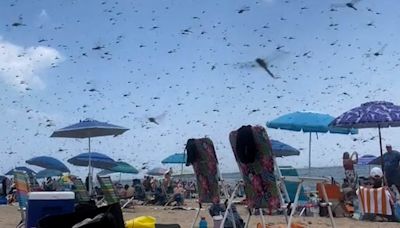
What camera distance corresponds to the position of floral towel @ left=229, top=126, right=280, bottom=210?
15.7ft

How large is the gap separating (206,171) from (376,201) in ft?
16.4

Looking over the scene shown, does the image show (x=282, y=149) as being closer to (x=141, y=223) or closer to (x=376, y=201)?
(x=376, y=201)

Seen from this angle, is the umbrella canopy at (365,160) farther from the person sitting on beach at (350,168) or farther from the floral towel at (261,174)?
the floral towel at (261,174)

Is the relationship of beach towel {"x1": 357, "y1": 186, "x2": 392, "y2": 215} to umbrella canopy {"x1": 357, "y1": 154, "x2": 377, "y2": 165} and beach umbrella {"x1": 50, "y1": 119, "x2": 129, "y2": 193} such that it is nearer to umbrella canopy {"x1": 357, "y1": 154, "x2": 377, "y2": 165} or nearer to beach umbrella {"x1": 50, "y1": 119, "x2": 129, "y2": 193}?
beach umbrella {"x1": 50, "y1": 119, "x2": 129, "y2": 193}

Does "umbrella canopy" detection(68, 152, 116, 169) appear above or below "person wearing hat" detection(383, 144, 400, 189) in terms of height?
below

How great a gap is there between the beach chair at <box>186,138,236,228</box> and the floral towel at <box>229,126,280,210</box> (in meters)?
0.73

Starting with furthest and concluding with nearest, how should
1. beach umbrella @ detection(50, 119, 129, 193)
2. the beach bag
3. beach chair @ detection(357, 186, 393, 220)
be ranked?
1. beach umbrella @ detection(50, 119, 129, 193)
2. beach chair @ detection(357, 186, 393, 220)
3. the beach bag

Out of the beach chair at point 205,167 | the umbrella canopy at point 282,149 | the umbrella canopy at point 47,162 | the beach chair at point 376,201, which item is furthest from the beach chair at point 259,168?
the umbrella canopy at point 47,162

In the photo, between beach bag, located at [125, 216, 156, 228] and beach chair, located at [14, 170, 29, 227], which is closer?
beach bag, located at [125, 216, 156, 228]

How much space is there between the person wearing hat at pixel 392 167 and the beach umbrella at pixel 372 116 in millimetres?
602

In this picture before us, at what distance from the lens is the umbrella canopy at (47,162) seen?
26297 millimetres

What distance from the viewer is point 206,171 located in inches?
231

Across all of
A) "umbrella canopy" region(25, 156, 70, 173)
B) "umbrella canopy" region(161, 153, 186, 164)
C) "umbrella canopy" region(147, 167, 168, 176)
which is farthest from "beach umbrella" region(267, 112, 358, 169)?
"umbrella canopy" region(147, 167, 168, 176)

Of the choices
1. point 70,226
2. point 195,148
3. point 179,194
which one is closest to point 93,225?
point 70,226
